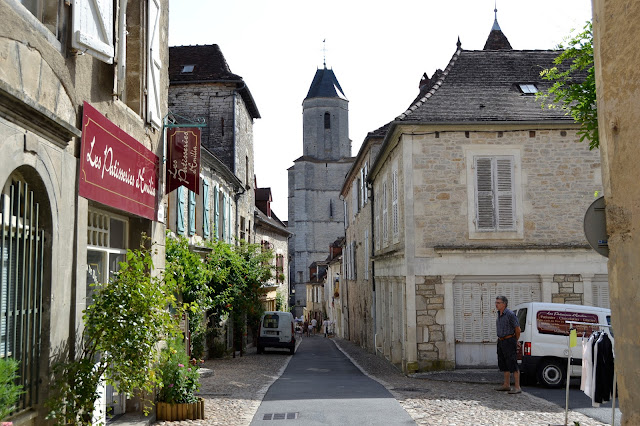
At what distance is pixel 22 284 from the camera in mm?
4836

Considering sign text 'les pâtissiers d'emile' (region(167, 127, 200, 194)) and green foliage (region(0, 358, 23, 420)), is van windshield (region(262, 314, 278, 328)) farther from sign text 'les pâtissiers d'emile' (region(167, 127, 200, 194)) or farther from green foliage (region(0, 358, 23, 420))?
green foliage (region(0, 358, 23, 420))

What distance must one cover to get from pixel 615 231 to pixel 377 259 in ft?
55.5

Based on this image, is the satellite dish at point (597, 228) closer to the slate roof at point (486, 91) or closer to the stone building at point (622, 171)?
the stone building at point (622, 171)

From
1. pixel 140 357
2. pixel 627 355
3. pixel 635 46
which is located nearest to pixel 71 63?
pixel 140 357

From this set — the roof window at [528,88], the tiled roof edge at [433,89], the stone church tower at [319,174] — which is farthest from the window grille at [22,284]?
the stone church tower at [319,174]

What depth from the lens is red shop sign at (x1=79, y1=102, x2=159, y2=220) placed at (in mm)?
5945

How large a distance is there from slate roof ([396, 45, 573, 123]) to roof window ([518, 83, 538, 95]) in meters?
0.11

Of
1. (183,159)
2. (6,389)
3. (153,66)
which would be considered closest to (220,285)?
(183,159)

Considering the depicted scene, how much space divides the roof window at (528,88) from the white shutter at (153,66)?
10469 mm

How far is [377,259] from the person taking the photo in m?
21.1

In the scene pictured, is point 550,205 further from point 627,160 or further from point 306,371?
point 627,160

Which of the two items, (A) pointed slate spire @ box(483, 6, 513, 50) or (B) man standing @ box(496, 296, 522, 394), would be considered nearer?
(B) man standing @ box(496, 296, 522, 394)

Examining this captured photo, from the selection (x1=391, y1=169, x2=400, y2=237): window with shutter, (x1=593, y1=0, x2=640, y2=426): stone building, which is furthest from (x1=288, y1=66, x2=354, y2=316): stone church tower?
(x1=593, y1=0, x2=640, y2=426): stone building

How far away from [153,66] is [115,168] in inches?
69.2
